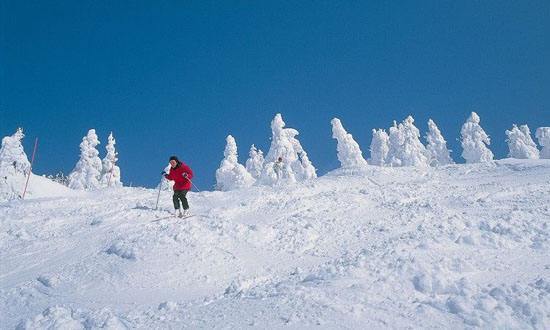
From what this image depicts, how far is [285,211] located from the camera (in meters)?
14.3

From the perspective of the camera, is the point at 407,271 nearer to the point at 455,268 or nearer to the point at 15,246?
the point at 455,268

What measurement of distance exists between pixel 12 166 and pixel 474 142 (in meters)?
57.4

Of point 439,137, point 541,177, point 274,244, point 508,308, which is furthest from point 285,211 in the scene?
point 439,137

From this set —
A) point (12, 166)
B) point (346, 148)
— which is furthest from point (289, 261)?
point (346, 148)

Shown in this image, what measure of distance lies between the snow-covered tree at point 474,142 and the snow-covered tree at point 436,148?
404 cm

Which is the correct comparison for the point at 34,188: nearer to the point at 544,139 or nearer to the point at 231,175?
the point at 231,175

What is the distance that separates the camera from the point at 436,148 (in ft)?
219

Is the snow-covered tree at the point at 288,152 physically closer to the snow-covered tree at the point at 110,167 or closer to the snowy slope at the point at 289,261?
the snow-covered tree at the point at 110,167

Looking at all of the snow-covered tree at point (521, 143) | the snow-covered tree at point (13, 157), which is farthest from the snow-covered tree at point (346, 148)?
the snow-covered tree at point (13, 157)

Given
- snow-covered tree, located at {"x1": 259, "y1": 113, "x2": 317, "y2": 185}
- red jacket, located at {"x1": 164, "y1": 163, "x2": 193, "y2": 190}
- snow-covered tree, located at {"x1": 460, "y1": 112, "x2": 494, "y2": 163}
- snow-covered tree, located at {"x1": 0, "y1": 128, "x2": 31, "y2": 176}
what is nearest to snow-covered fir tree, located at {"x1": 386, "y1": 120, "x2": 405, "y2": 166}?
snow-covered tree, located at {"x1": 460, "y1": 112, "x2": 494, "y2": 163}

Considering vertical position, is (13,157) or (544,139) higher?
(544,139)

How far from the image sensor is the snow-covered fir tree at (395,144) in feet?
211

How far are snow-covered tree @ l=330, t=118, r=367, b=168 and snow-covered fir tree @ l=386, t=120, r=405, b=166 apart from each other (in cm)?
520

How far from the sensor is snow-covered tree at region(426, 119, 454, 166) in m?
65.8
